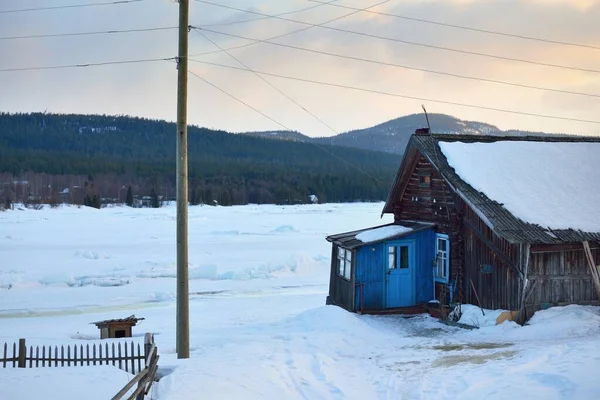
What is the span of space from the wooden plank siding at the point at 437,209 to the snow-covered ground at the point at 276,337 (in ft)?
4.54

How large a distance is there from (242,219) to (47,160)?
3514 inches

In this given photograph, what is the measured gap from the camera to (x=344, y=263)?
738 inches

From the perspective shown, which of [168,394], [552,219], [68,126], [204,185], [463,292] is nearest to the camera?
[168,394]

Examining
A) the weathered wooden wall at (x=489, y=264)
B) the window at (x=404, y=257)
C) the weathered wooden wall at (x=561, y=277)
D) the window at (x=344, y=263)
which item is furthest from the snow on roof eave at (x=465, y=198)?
the window at (x=344, y=263)

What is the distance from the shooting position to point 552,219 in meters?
15.8

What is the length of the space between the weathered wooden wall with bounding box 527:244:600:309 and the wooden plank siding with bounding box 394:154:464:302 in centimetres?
231

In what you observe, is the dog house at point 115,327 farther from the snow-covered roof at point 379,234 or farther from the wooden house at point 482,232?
the snow-covered roof at point 379,234

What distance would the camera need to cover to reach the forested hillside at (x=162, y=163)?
12106 centimetres

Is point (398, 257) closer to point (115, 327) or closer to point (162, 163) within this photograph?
point (115, 327)

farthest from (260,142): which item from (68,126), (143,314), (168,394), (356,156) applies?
(168,394)

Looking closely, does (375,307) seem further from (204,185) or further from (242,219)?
(204,185)

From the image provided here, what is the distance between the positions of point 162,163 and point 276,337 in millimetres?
136484

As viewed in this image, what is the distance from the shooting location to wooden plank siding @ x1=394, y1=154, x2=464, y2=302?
1733cm

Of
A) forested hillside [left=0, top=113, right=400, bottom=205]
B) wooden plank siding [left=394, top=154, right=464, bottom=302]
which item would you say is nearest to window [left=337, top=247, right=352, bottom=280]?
wooden plank siding [left=394, top=154, right=464, bottom=302]
